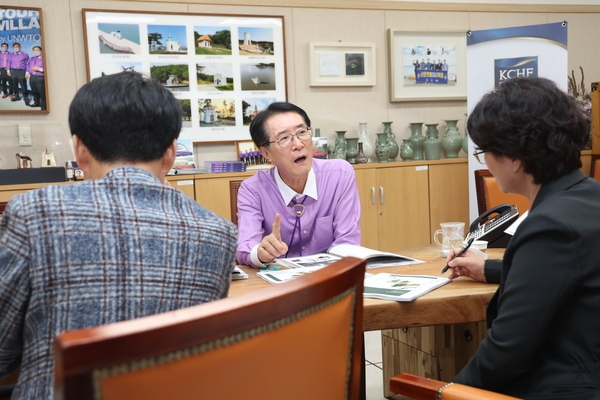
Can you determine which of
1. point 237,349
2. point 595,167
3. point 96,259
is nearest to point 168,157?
point 96,259

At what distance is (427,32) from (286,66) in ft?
4.33

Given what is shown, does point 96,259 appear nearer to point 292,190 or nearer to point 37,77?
point 292,190

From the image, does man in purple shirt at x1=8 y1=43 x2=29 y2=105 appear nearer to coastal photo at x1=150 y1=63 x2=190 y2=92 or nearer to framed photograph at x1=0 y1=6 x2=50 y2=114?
framed photograph at x1=0 y1=6 x2=50 y2=114

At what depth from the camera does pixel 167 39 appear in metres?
4.79

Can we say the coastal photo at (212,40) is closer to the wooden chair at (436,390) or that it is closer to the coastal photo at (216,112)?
the coastal photo at (216,112)

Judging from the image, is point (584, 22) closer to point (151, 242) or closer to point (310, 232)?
point (310, 232)

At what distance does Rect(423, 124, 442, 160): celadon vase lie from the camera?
5250mm

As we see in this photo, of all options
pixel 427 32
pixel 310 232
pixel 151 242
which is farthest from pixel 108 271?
pixel 427 32

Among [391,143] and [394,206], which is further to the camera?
[391,143]

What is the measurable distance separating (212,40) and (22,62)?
140cm

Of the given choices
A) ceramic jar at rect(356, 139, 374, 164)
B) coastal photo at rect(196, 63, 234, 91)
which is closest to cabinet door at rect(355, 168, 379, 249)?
ceramic jar at rect(356, 139, 374, 164)

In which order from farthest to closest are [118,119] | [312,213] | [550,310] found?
[312,213]
[550,310]
[118,119]

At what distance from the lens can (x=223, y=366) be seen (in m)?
0.74

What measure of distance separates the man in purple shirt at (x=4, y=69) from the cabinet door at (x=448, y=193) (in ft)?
10.7
